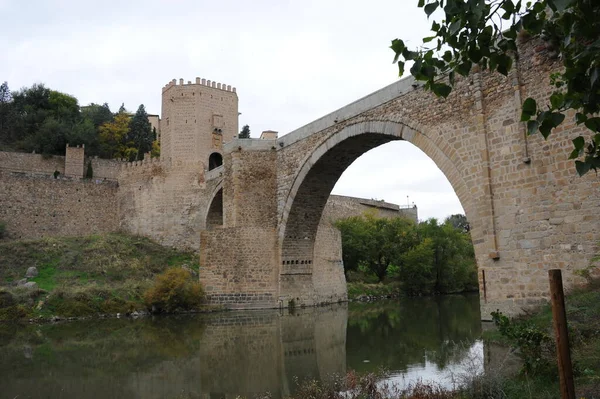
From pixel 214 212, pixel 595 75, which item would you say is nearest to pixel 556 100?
pixel 595 75

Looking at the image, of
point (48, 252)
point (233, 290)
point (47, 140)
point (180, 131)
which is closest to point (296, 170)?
point (233, 290)

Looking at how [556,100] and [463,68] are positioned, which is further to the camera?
[463,68]

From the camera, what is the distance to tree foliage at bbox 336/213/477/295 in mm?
24234

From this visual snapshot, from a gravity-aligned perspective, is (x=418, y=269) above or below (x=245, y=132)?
below

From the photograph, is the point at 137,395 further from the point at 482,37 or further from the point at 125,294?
the point at 125,294

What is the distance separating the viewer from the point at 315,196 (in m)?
17.0

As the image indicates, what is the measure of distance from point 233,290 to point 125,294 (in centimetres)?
364

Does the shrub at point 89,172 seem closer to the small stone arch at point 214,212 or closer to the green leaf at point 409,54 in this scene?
the small stone arch at point 214,212

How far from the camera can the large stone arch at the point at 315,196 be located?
515 inches

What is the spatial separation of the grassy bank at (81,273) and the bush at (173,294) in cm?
51

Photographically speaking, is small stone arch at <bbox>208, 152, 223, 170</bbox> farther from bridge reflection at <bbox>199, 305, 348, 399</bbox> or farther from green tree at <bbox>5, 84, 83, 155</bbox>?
bridge reflection at <bbox>199, 305, 348, 399</bbox>

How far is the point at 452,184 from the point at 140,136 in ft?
111

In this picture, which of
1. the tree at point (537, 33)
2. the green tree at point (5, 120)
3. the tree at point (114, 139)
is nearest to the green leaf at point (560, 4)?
the tree at point (537, 33)

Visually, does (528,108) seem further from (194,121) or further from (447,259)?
→ (194,121)
